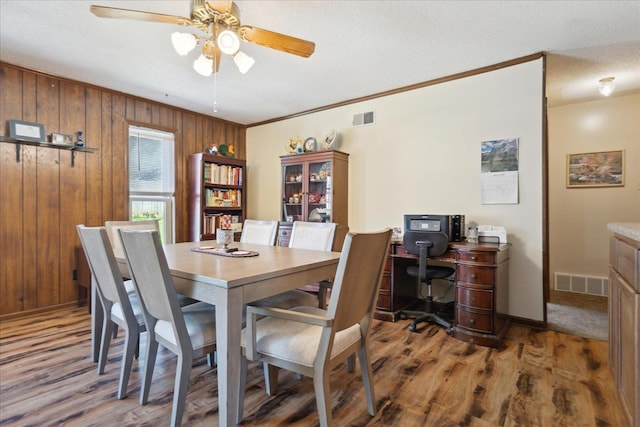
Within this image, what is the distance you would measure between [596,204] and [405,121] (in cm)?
255

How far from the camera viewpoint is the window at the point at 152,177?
13.0ft

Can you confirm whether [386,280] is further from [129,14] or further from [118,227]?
[129,14]

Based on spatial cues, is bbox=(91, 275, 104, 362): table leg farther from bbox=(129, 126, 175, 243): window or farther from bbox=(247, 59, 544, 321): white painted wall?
bbox=(247, 59, 544, 321): white painted wall

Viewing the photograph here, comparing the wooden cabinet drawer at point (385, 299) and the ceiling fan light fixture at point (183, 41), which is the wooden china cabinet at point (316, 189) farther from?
the ceiling fan light fixture at point (183, 41)

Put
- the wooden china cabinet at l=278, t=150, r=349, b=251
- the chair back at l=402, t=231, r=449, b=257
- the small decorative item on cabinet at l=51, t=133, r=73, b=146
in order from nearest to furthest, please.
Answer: the chair back at l=402, t=231, r=449, b=257 < the small decorative item on cabinet at l=51, t=133, r=73, b=146 < the wooden china cabinet at l=278, t=150, r=349, b=251

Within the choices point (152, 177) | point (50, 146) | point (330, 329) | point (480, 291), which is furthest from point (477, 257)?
point (50, 146)

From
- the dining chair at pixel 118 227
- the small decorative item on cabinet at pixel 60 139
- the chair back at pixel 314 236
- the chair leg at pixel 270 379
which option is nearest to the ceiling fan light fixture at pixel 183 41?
the dining chair at pixel 118 227

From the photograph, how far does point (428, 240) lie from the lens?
275cm

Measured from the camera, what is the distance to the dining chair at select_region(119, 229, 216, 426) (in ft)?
4.65

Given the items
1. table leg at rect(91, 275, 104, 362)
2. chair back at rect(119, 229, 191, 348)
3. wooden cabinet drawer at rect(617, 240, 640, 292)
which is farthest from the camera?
table leg at rect(91, 275, 104, 362)

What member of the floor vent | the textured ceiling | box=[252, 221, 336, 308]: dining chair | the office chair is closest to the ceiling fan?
the textured ceiling

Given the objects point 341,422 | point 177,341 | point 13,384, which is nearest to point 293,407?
point 341,422

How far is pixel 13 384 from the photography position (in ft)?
6.32

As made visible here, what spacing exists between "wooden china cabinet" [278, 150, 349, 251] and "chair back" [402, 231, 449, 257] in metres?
1.02
